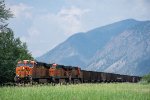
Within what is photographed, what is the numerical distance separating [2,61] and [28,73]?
8.09 meters

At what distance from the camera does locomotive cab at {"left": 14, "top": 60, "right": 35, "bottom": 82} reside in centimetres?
4991

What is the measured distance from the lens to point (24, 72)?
50531 mm

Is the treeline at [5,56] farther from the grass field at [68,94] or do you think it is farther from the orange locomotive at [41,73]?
the grass field at [68,94]

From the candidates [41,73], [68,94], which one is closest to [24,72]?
[41,73]

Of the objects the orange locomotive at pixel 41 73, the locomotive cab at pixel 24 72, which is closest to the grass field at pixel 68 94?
the locomotive cab at pixel 24 72

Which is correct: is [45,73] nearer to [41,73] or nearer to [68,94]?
[41,73]

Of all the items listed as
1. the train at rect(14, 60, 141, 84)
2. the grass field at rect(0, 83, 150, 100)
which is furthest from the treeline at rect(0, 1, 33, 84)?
the grass field at rect(0, 83, 150, 100)

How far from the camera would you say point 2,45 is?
6012 cm

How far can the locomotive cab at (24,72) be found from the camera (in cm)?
4991

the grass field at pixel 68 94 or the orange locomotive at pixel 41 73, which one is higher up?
the orange locomotive at pixel 41 73

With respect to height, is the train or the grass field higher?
the train

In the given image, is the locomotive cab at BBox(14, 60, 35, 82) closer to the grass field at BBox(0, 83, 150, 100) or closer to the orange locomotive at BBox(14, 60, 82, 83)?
the orange locomotive at BBox(14, 60, 82, 83)

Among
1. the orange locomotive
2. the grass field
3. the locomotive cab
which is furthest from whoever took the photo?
the orange locomotive

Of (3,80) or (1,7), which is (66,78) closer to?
(3,80)
